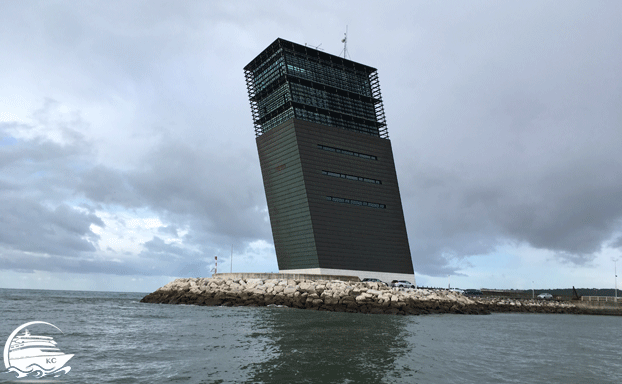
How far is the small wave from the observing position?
47.4 ft

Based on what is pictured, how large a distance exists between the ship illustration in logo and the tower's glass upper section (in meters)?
77.6

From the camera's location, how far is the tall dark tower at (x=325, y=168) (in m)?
88.8

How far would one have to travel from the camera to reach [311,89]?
98.5m

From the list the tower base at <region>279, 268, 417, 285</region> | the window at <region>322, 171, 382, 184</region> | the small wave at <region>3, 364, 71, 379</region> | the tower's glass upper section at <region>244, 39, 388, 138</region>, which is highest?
the tower's glass upper section at <region>244, 39, 388, 138</region>

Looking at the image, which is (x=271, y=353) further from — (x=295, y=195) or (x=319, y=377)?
(x=295, y=195)

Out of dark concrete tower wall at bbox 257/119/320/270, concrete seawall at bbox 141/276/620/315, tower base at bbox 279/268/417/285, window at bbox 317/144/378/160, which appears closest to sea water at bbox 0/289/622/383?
concrete seawall at bbox 141/276/620/315

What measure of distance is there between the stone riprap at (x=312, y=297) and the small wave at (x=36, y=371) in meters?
35.0

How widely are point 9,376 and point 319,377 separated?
33.5 ft

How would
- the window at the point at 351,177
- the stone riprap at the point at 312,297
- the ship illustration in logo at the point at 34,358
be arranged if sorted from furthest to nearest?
1. the window at the point at 351,177
2. the stone riprap at the point at 312,297
3. the ship illustration in logo at the point at 34,358

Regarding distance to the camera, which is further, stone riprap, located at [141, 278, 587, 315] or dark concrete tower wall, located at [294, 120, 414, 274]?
dark concrete tower wall, located at [294, 120, 414, 274]

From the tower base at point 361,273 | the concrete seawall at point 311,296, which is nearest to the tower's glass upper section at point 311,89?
the tower base at point 361,273

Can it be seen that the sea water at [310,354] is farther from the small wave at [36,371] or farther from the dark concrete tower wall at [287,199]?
the dark concrete tower wall at [287,199]

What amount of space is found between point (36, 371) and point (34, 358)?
1.94 meters

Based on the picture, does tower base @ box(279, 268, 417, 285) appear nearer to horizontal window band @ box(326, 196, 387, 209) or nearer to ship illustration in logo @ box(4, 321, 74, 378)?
horizontal window band @ box(326, 196, 387, 209)
